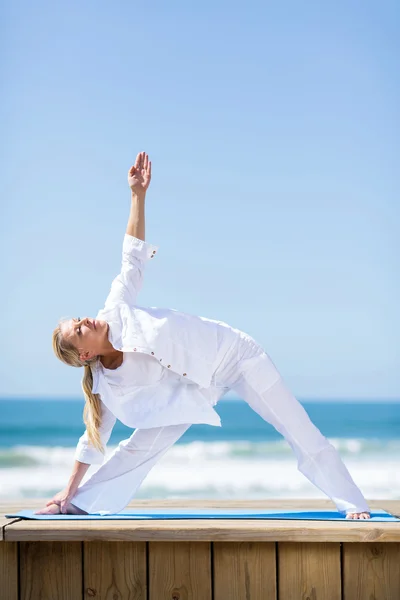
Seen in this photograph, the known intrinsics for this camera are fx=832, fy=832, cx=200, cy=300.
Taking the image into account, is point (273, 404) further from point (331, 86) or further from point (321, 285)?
point (321, 285)

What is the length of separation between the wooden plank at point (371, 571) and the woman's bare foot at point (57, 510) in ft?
2.82

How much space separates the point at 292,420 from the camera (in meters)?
2.64

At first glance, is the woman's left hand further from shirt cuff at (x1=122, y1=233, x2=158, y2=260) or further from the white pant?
the white pant

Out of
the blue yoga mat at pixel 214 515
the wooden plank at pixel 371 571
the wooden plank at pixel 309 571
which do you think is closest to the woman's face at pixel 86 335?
the blue yoga mat at pixel 214 515

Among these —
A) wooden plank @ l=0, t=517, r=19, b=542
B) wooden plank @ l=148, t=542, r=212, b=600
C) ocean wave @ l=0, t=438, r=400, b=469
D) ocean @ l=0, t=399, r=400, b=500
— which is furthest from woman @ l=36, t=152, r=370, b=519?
ocean wave @ l=0, t=438, r=400, b=469

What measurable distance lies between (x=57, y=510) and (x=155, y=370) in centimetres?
53

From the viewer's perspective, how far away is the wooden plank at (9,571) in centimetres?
234

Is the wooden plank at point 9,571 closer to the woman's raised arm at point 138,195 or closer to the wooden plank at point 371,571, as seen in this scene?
the wooden plank at point 371,571

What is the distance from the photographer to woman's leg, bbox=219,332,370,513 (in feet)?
8.50

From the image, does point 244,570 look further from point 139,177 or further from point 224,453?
point 224,453

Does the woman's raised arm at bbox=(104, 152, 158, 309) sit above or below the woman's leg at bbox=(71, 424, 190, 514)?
above

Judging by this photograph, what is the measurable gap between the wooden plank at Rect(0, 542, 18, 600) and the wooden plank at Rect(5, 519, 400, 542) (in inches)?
2.6

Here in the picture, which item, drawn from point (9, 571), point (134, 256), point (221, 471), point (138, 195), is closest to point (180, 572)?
point (9, 571)

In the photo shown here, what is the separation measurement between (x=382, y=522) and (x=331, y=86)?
38.2 ft
